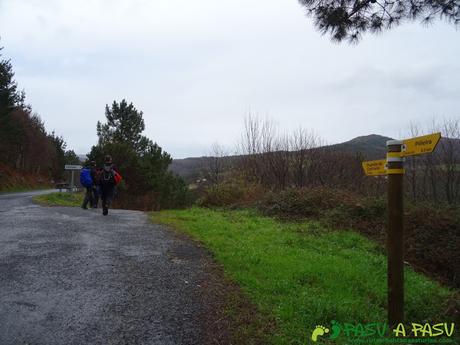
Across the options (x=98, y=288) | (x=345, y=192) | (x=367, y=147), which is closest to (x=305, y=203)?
(x=345, y=192)

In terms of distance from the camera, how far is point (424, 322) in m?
4.63

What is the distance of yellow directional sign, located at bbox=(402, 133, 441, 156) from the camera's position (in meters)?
3.91

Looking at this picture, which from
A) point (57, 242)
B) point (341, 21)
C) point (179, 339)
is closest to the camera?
point (179, 339)

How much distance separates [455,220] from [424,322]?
6.58 m

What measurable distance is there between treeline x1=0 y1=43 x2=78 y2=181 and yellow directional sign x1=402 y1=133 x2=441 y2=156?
117 feet

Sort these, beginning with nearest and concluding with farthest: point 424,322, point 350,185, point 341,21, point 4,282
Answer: point 424,322 → point 4,282 → point 341,21 → point 350,185

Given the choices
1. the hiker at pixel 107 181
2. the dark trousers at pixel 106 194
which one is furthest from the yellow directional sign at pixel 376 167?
the dark trousers at pixel 106 194

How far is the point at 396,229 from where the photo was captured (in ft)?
14.2

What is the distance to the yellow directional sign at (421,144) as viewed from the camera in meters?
3.91

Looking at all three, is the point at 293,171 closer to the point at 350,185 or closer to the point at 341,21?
the point at 350,185

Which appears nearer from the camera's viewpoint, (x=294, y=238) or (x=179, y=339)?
(x=179, y=339)

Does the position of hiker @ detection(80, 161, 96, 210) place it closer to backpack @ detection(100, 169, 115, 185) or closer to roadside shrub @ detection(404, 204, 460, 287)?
backpack @ detection(100, 169, 115, 185)

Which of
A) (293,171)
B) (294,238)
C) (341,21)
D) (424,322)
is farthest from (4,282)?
(293,171)

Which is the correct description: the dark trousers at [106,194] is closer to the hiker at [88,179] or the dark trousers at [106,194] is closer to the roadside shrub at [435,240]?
the hiker at [88,179]
